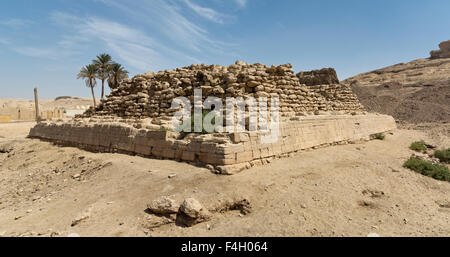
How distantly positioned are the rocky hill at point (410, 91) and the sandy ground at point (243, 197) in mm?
23725

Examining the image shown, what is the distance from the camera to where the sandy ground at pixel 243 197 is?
13.6 feet

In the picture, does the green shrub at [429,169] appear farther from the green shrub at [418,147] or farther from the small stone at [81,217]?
the small stone at [81,217]

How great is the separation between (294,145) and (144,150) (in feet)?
16.8

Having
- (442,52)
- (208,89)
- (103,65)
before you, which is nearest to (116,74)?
(103,65)

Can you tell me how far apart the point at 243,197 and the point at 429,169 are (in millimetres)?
6750

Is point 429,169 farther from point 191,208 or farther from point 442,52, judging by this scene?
point 442,52

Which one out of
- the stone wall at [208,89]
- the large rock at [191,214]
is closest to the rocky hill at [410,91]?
the stone wall at [208,89]

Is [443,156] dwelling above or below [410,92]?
below

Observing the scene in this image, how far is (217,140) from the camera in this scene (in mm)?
6348

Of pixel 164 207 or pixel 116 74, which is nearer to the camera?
pixel 164 207

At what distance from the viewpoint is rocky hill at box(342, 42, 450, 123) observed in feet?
87.0

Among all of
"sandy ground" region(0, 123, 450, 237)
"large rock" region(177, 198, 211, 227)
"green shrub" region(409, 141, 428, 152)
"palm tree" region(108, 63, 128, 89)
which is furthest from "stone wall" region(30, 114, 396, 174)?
"palm tree" region(108, 63, 128, 89)
